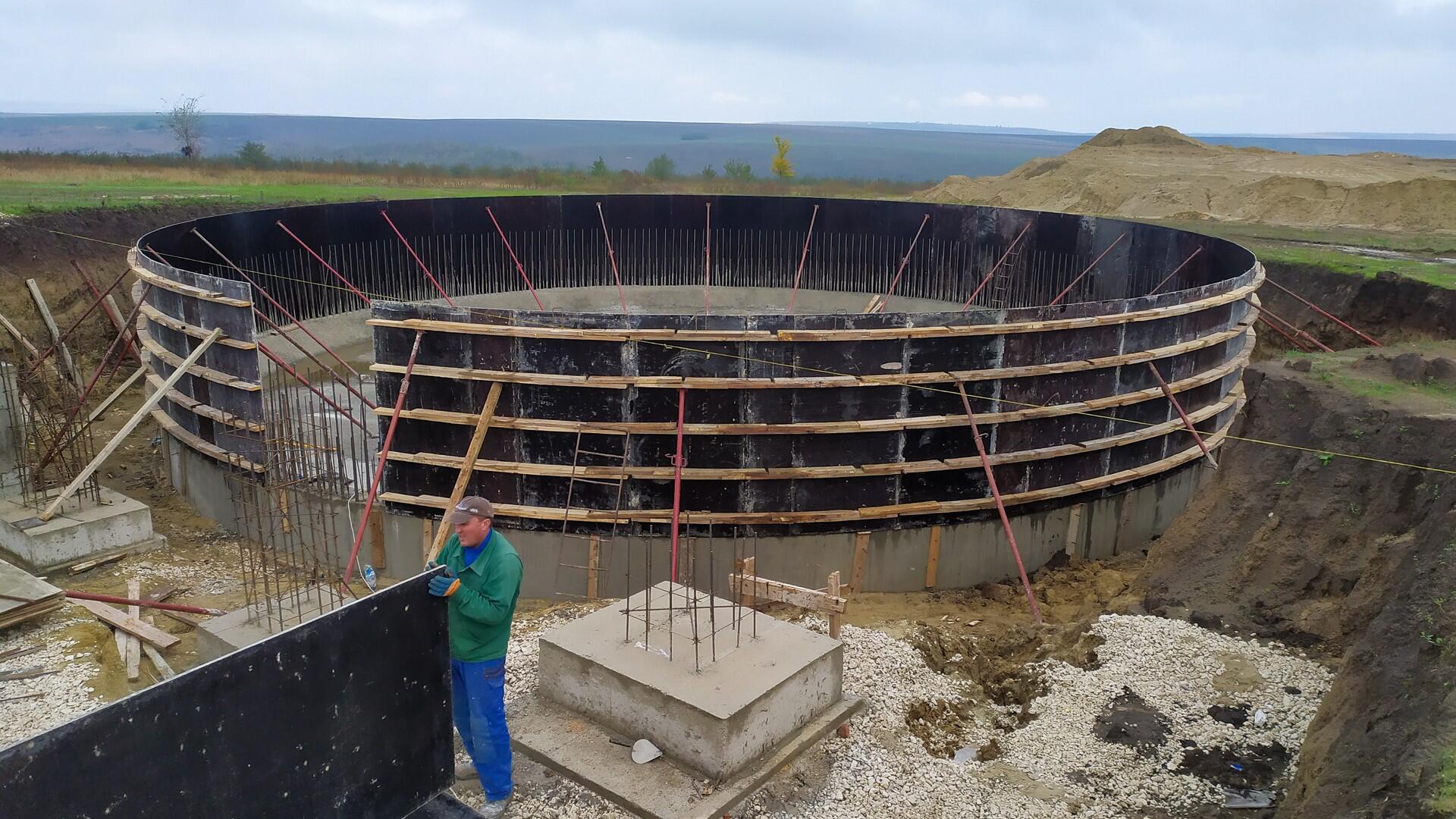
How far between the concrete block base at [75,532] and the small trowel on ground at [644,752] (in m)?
7.59

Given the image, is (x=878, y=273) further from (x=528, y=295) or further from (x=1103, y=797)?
(x=1103, y=797)

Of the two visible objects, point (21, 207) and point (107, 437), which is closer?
point (107, 437)

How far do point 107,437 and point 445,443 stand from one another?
8.39 m

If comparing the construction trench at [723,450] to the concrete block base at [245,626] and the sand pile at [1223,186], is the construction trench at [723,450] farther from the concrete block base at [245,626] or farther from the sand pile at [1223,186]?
the sand pile at [1223,186]

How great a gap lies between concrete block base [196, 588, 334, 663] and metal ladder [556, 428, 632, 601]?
2.60m

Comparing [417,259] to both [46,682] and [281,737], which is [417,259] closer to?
[46,682]

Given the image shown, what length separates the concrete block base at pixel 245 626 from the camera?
7684mm

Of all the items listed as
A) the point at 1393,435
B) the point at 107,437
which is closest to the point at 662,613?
the point at 1393,435

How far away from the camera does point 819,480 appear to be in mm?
10422

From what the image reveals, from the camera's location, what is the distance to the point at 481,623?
5.80m

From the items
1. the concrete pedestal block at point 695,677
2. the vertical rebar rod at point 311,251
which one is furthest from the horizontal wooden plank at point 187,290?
the concrete pedestal block at point 695,677

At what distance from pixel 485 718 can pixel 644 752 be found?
1123 mm

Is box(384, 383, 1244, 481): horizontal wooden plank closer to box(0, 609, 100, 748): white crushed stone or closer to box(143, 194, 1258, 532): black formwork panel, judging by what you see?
box(143, 194, 1258, 532): black formwork panel

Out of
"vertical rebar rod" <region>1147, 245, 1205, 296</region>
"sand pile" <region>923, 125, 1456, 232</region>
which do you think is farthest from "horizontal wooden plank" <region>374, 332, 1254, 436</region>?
"sand pile" <region>923, 125, 1456, 232</region>
